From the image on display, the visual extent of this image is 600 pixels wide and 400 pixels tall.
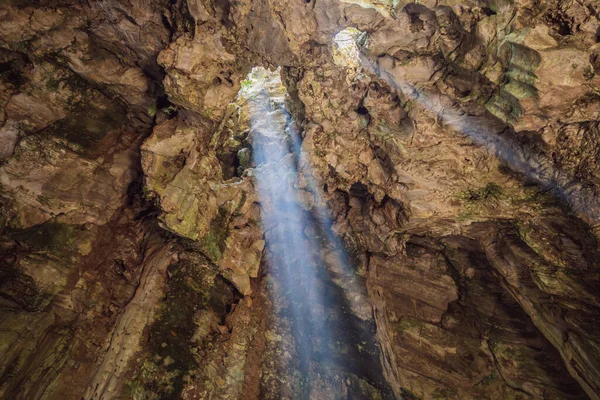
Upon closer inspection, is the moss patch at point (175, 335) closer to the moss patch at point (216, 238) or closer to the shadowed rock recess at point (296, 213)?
the shadowed rock recess at point (296, 213)

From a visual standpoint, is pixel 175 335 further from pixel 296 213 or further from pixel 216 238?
pixel 296 213

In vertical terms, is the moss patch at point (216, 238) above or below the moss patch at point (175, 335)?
above

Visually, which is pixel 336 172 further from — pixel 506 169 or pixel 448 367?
pixel 448 367

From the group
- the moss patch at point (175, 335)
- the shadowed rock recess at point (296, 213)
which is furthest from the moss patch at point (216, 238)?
the moss patch at point (175, 335)

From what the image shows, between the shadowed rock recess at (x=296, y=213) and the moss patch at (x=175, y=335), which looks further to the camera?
the moss patch at (x=175, y=335)

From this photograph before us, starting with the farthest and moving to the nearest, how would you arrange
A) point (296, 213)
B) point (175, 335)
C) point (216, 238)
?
point (296, 213) → point (216, 238) → point (175, 335)

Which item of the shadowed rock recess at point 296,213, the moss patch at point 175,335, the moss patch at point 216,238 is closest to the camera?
the shadowed rock recess at point 296,213

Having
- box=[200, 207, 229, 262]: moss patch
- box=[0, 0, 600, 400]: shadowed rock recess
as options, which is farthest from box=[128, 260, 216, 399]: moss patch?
box=[200, 207, 229, 262]: moss patch

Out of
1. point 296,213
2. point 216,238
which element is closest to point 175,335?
point 216,238

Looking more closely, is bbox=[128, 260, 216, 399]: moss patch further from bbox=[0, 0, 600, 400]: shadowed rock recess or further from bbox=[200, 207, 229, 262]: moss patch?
bbox=[200, 207, 229, 262]: moss patch
